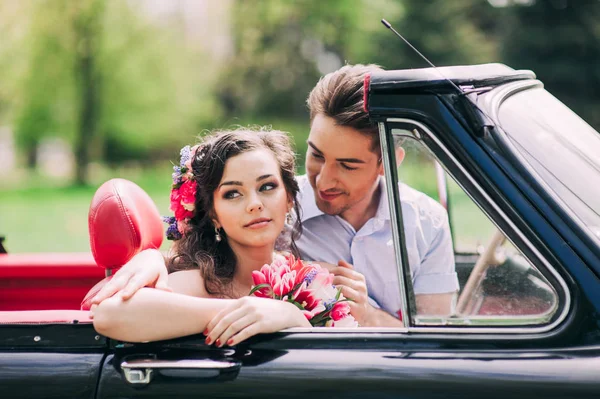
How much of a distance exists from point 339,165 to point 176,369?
109cm

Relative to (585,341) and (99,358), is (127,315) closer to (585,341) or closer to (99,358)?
(99,358)

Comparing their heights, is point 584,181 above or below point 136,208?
below

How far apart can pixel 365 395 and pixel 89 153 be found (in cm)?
2486

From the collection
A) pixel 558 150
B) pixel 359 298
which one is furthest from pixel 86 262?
pixel 558 150

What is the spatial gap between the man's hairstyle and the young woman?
203 mm

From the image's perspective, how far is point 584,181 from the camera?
1.86 meters

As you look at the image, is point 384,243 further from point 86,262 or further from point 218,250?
point 86,262

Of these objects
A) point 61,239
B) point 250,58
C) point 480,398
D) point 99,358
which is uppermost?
point 250,58

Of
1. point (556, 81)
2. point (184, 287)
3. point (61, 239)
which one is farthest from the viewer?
point (556, 81)

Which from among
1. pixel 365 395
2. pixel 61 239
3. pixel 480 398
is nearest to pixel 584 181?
pixel 480 398

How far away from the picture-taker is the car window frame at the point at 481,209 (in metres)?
1.74

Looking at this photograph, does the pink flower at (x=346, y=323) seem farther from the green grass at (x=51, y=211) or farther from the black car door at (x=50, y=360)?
the green grass at (x=51, y=211)

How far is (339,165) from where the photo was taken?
8.68ft

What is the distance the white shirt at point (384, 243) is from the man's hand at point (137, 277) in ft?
2.33
